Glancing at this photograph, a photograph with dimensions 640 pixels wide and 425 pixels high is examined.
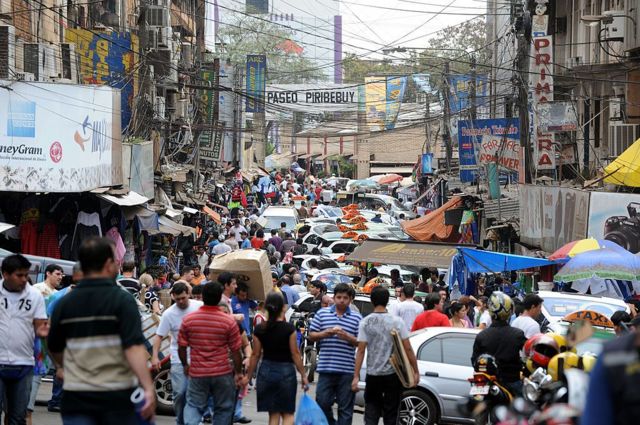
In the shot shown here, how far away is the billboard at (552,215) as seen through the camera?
23875 mm

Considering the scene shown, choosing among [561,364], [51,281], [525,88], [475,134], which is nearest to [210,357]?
[561,364]

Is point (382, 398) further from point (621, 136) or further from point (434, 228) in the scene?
point (434, 228)

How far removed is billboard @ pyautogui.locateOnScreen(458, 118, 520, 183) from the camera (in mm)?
33031

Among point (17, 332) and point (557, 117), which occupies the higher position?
point (557, 117)

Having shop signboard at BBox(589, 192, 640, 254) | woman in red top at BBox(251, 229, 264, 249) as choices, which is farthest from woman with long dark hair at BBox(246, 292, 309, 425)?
woman in red top at BBox(251, 229, 264, 249)

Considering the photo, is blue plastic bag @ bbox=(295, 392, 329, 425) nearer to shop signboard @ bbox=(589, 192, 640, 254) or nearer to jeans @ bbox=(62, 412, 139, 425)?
jeans @ bbox=(62, 412, 139, 425)

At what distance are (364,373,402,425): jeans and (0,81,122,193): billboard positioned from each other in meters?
10.7

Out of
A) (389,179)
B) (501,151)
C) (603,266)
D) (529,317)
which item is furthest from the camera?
(389,179)

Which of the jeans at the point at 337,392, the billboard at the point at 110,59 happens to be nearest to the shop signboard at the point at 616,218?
the billboard at the point at 110,59

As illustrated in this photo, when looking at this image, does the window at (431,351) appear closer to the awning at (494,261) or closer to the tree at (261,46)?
the awning at (494,261)

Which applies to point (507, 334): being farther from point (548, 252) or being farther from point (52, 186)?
point (548, 252)

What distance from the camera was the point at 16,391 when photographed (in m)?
9.46

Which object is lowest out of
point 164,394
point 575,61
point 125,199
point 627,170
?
point 164,394

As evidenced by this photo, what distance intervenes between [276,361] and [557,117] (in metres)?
18.2
